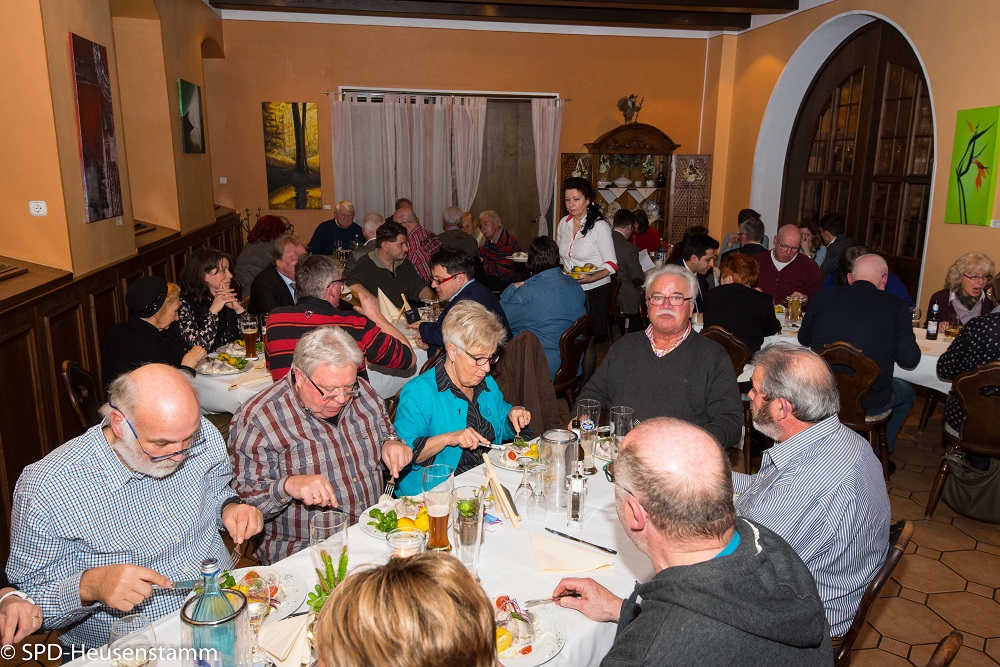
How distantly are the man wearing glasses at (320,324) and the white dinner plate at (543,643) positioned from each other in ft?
6.35

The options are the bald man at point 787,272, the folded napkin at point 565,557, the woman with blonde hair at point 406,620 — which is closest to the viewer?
the woman with blonde hair at point 406,620

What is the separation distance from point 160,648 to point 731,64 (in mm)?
10223

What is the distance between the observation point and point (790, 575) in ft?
4.98

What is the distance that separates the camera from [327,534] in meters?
1.91

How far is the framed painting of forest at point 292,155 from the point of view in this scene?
984cm

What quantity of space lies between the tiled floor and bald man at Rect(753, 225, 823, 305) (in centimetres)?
197

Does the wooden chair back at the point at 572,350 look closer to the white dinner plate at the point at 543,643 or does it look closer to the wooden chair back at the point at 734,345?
the wooden chair back at the point at 734,345

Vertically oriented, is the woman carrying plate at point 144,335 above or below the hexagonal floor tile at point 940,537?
above

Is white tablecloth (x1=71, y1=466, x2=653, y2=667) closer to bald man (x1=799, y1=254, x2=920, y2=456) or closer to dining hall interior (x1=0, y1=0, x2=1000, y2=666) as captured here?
dining hall interior (x1=0, y1=0, x2=1000, y2=666)

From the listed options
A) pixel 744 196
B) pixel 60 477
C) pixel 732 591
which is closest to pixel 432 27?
pixel 744 196

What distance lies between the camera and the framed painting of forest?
9.84 metres

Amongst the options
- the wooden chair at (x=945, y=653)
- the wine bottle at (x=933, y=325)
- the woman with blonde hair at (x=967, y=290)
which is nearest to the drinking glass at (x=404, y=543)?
the wooden chair at (x=945, y=653)

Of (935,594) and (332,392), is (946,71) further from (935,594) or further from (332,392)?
(332,392)

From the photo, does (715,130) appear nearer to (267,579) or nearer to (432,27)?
(432,27)
